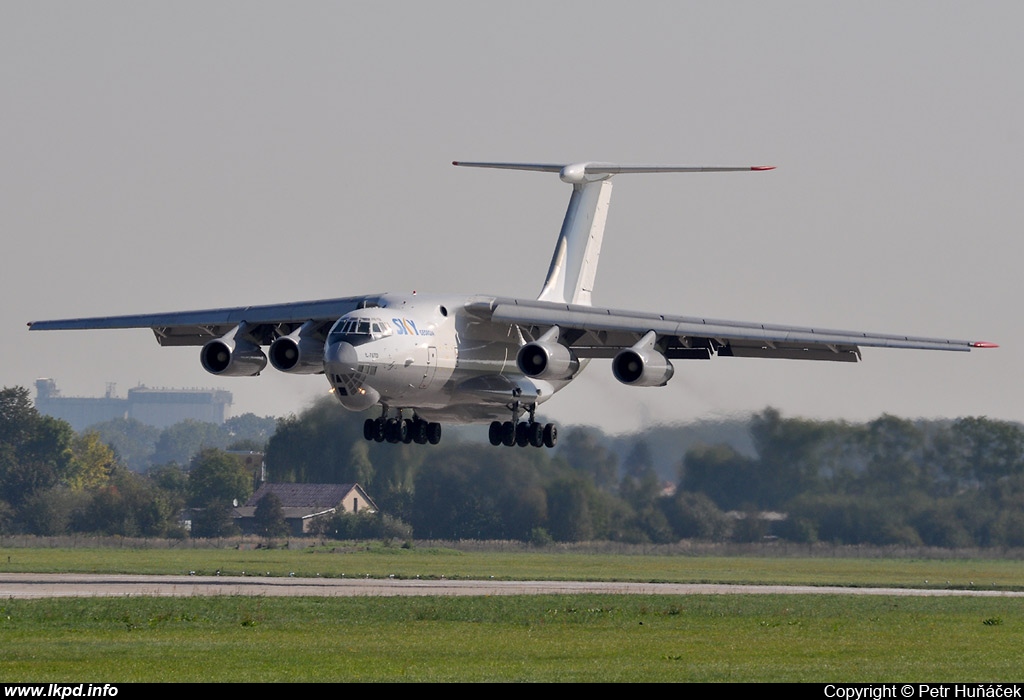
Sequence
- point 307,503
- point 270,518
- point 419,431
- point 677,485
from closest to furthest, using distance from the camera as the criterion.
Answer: point 419,431, point 677,485, point 307,503, point 270,518

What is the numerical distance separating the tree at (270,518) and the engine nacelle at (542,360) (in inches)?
751

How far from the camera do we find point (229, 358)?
29.2 metres

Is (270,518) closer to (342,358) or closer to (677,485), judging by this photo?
(677,485)

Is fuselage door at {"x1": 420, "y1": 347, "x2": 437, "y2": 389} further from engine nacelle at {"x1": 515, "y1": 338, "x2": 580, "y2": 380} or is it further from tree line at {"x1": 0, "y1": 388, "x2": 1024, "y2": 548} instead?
tree line at {"x1": 0, "y1": 388, "x2": 1024, "y2": 548}

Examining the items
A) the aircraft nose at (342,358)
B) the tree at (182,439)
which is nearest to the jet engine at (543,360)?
the aircraft nose at (342,358)

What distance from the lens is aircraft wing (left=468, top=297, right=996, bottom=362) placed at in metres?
27.7

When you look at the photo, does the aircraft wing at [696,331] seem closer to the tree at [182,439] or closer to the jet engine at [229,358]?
the jet engine at [229,358]

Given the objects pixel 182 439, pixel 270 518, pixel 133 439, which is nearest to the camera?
pixel 270 518

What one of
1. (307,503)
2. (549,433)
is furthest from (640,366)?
(307,503)

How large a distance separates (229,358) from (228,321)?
99 centimetres

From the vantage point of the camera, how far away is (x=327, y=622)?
21.6m

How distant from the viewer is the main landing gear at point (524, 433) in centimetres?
3027
